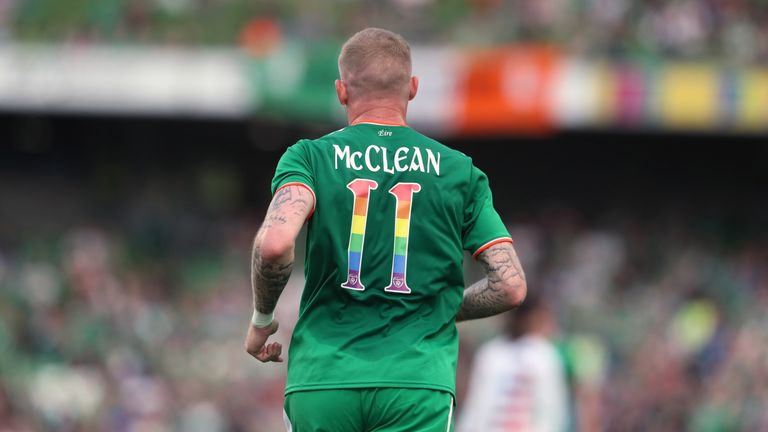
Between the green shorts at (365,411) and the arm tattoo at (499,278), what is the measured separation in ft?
1.32

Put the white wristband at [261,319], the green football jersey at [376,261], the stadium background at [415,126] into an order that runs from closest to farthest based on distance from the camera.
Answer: the green football jersey at [376,261] < the white wristband at [261,319] < the stadium background at [415,126]

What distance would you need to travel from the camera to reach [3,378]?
15.5 metres

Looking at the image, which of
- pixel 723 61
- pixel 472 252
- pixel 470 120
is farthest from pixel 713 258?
pixel 472 252

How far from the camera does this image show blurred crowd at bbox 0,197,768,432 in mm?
12602

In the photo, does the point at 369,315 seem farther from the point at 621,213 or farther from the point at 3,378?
the point at 621,213

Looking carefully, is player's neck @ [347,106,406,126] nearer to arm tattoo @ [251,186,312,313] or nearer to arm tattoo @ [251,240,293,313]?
arm tattoo @ [251,186,312,313]

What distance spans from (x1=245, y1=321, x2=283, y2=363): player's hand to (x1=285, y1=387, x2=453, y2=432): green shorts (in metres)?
0.27

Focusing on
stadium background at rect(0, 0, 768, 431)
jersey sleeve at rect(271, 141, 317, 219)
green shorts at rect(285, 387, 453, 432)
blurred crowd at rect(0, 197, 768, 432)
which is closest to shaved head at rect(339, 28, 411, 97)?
jersey sleeve at rect(271, 141, 317, 219)

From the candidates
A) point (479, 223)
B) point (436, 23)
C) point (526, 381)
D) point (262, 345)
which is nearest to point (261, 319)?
point (262, 345)

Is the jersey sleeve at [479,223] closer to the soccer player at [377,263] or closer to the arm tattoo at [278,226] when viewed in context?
the soccer player at [377,263]

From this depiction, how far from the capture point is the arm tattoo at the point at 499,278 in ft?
13.5

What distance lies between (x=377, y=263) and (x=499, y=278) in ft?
1.28

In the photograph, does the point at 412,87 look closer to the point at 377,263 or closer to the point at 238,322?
the point at 377,263

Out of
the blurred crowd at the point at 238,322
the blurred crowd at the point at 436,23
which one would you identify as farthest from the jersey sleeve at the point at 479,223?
the blurred crowd at the point at 436,23
